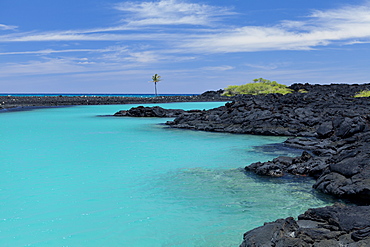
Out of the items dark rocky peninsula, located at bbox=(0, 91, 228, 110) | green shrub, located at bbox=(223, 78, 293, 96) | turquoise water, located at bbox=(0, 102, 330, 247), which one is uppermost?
green shrub, located at bbox=(223, 78, 293, 96)

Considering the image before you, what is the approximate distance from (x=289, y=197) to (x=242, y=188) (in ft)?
4.69

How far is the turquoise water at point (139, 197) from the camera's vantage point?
7402 millimetres

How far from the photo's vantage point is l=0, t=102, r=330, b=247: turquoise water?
7.40 meters

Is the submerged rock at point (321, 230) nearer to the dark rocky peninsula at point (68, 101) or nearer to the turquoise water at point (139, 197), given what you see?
the turquoise water at point (139, 197)

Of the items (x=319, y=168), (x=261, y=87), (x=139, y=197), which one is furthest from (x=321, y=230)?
(x=261, y=87)

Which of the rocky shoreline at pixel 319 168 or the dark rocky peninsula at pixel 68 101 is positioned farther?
the dark rocky peninsula at pixel 68 101

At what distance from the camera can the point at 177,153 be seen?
17422mm

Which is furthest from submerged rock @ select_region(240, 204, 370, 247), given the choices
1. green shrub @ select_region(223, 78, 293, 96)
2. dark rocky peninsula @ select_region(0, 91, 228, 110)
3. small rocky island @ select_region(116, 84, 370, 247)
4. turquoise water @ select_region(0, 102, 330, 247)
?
green shrub @ select_region(223, 78, 293, 96)

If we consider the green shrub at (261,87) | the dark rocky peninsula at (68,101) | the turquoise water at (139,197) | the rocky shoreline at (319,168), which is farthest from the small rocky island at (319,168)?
the green shrub at (261,87)

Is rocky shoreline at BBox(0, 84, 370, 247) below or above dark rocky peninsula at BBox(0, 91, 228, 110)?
below

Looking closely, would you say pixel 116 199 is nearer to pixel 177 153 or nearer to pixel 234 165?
pixel 234 165

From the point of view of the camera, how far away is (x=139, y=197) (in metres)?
10.0

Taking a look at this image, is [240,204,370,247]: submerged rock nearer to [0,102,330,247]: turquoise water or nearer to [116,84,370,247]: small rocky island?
[116,84,370,247]: small rocky island

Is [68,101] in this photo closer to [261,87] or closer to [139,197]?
[261,87]
